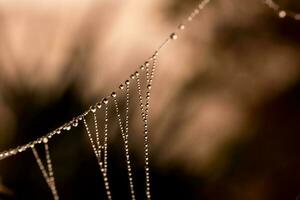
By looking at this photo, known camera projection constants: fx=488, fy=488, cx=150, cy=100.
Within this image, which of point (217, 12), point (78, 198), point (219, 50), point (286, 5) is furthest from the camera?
point (78, 198)

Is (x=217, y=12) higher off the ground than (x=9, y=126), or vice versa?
(x=9, y=126)

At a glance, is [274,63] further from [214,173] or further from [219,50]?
[214,173]

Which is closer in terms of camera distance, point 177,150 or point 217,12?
point 217,12

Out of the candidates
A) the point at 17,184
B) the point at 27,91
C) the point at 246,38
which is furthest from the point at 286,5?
the point at 17,184

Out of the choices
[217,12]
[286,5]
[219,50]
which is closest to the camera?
[286,5]

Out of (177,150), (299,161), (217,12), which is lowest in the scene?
(299,161)

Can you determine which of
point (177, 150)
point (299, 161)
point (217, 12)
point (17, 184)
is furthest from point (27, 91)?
point (299, 161)

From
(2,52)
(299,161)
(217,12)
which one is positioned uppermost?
(2,52)

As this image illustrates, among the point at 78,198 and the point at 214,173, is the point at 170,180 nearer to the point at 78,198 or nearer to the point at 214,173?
the point at 214,173

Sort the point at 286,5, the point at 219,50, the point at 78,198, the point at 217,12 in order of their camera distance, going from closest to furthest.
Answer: the point at 286,5 → the point at 217,12 → the point at 219,50 → the point at 78,198
